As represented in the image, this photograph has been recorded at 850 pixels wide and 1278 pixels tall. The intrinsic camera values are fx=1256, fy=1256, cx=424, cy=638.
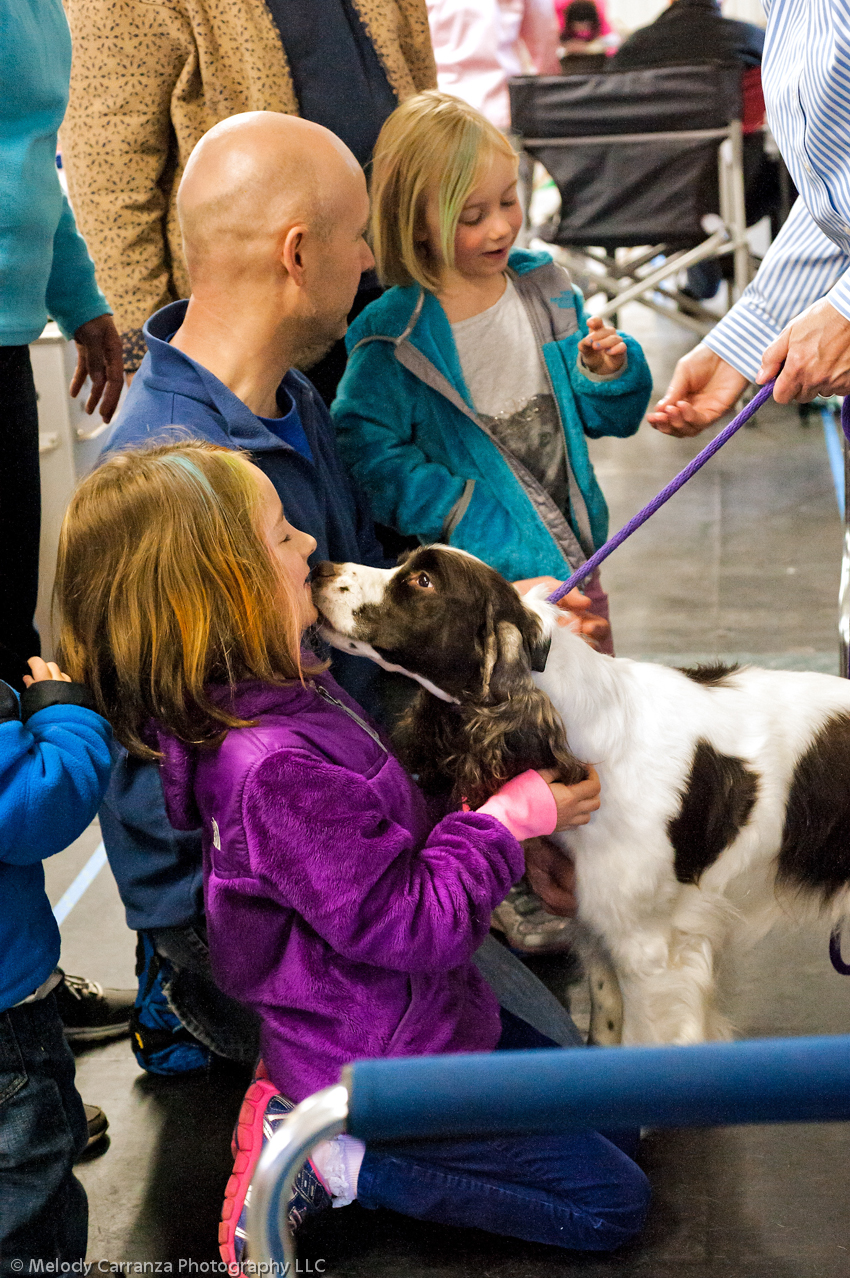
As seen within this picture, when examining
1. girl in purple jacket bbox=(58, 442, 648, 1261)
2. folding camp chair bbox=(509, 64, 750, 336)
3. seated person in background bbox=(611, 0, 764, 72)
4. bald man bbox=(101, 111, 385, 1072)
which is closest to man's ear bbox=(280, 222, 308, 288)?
bald man bbox=(101, 111, 385, 1072)

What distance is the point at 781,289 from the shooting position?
2172 millimetres

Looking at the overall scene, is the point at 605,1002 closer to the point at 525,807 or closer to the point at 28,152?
the point at 525,807

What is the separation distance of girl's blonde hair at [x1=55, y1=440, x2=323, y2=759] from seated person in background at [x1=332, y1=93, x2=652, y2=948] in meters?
0.93

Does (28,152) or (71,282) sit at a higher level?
(28,152)

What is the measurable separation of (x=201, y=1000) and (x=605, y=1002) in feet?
2.28

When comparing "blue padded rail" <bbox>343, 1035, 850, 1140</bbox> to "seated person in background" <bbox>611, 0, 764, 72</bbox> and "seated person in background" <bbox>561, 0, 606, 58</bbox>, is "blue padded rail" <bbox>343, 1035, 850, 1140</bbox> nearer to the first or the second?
"seated person in background" <bbox>611, 0, 764, 72</bbox>

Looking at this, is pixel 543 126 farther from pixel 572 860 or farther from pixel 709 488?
pixel 572 860

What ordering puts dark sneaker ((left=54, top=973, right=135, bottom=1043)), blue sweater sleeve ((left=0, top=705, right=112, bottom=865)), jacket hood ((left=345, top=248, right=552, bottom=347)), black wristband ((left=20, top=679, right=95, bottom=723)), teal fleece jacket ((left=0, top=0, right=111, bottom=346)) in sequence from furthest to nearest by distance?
1. jacket hood ((left=345, top=248, right=552, bottom=347))
2. dark sneaker ((left=54, top=973, right=135, bottom=1043))
3. teal fleece jacket ((left=0, top=0, right=111, bottom=346))
4. black wristband ((left=20, top=679, right=95, bottom=723))
5. blue sweater sleeve ((left=0, top=705, right=112, bottom=865))

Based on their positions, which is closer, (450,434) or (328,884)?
(328,884)

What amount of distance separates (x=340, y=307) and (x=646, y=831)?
40.6 inches

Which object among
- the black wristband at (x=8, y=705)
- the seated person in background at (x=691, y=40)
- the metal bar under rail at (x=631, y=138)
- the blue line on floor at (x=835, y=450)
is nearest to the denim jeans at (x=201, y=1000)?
the black wristband at (x=8, y=705)

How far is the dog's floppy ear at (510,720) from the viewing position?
179 centimetres

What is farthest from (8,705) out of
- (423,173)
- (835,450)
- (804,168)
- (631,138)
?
(631,138)

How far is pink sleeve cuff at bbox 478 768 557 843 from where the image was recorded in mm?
1730
